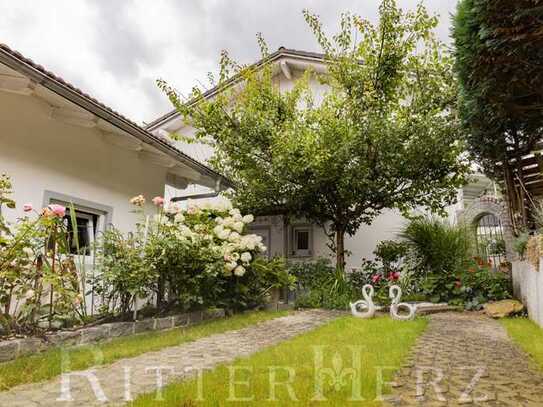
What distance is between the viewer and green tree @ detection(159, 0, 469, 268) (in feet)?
A: 27.5

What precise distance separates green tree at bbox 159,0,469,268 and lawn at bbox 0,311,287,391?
4142mm

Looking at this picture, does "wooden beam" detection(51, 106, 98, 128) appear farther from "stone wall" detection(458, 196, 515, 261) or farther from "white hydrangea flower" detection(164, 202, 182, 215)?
"stone wall" detection(458, 196, 515, 261)

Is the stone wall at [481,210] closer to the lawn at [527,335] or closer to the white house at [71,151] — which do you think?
the lawn at [527,335]

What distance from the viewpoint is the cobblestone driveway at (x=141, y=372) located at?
254 centimetres

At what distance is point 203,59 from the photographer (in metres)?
14.2

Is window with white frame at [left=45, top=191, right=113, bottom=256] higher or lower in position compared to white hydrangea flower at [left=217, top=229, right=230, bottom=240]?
higher

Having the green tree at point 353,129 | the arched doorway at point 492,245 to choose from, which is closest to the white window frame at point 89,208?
the green tree at point 353,129

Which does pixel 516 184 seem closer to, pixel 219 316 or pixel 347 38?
pixel 347 38

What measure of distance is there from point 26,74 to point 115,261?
2.49 meters

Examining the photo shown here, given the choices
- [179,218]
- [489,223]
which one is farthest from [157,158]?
[489,223]

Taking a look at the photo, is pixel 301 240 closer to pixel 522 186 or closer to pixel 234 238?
pixel 234 238

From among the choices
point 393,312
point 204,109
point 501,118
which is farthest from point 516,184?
point 204,109

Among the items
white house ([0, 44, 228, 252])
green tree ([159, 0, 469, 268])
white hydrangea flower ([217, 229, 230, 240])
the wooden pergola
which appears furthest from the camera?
green tree ([159, 0, 469, 268])

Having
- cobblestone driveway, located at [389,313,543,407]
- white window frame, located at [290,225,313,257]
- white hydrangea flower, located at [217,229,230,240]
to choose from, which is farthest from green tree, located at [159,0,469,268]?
cobblestone driveway, located at [389,313,543,407]
